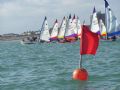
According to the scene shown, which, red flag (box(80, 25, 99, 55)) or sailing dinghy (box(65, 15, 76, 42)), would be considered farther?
sailing dinghy (box(65, 15, 76, 42))

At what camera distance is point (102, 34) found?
106m

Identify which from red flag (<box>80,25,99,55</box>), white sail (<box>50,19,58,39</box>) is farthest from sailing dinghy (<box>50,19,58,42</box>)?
red flag (<box>80,25,99,55</box>)

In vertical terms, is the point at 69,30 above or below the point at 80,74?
above

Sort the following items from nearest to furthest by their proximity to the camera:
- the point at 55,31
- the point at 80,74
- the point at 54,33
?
the point at 80,74 < the point at 54,33 < the point at 55,31

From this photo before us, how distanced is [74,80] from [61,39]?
8195 centimetres

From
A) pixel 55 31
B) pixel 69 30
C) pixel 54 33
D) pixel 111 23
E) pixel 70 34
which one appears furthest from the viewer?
pixel 55 31

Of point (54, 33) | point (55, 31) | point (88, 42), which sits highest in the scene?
point (88, 42)

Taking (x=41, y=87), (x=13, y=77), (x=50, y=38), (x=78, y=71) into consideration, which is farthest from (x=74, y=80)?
A: (x=50, y=38)

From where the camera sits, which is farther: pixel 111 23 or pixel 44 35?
pixel 44 35

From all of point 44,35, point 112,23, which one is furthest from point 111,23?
point 44,35

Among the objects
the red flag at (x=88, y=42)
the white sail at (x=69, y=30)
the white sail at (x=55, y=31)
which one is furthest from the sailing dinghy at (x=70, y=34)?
the red flag at (x=88, y=42)

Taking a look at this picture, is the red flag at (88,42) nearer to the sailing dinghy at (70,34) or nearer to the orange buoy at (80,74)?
the orange buoy at (80,74)

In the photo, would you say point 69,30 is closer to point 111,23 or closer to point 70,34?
point 70,34

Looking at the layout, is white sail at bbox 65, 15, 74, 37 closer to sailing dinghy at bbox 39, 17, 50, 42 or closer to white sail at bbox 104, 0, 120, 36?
sailing dinghy at bbox 39, 17, 50, 42
